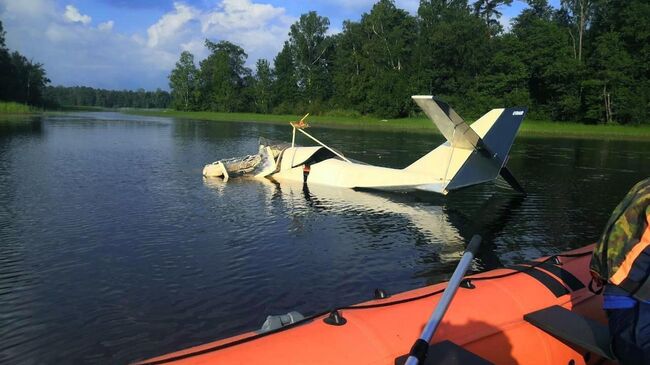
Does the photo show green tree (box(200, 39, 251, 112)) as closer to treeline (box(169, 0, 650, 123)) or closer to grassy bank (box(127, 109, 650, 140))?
treeline (box(169, 0, 650, 123))

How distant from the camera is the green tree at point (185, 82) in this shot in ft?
419

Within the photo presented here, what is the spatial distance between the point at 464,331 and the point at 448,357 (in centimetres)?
89

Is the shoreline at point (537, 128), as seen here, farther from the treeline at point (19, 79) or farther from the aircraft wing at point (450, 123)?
the aircraft wing at point (450, 123)

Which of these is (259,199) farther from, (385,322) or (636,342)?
(636,342)

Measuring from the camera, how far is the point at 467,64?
79.4m

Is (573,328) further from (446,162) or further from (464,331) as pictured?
(446,162)

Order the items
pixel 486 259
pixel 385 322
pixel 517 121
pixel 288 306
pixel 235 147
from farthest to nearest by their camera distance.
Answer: pixel 235 147 → pixel 517 121 → pixel 486 259 → pixel 288 306 → pixel 385 322

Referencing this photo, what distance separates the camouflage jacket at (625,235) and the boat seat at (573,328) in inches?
30.9

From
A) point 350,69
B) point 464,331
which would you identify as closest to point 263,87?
point 350,69

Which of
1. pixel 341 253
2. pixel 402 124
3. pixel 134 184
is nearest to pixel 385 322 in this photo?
pixel 341 253

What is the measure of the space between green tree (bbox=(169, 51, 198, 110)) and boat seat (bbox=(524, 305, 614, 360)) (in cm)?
12898

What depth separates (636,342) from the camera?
141 inches

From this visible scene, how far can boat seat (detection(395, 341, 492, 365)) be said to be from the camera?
364 centimetres

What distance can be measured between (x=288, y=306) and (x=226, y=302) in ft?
3.30
